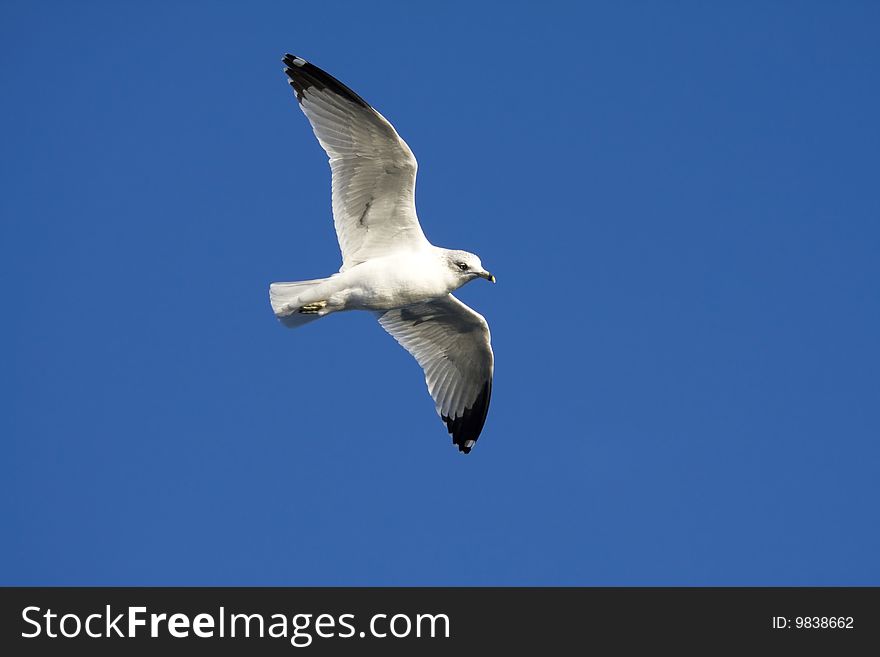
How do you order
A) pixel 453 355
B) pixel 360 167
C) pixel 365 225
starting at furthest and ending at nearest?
pixel 453 355
pixel 365 225
pixel 360 167

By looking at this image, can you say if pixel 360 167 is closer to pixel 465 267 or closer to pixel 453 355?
pixel 465 267

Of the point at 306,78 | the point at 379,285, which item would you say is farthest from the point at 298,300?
the point at 306,78

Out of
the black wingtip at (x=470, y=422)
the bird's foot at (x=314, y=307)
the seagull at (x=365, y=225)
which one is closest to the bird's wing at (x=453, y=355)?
the black wingtip at (x=470, y=422)

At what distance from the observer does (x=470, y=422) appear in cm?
1591

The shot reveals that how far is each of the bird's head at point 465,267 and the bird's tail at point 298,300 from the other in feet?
3.82

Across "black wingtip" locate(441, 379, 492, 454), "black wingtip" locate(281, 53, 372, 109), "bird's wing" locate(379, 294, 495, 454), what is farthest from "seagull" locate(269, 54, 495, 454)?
"black wingtip" locate(441, 379, 492, 454)

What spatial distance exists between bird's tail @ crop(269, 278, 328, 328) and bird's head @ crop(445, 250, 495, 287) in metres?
1.16

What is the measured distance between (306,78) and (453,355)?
337 centimetres

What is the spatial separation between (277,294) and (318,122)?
5.24 feet

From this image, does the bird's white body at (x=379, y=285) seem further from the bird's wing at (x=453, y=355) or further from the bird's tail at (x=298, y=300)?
the bird's wing at (x=453, y=355)

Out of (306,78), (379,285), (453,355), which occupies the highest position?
(306,78)

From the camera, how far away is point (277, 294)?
13.9m
